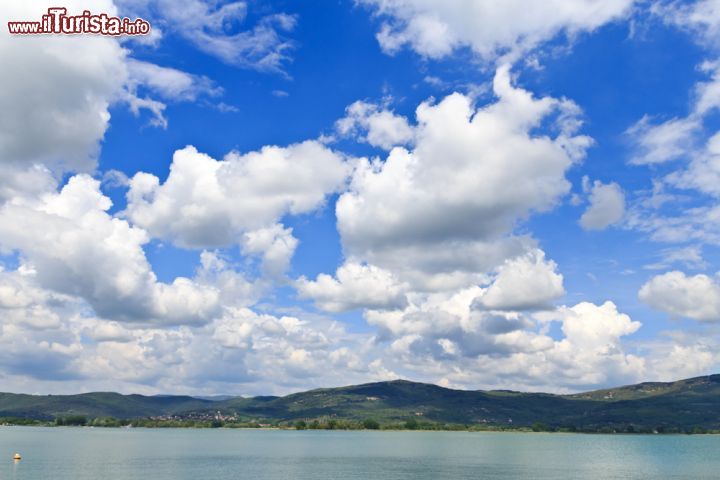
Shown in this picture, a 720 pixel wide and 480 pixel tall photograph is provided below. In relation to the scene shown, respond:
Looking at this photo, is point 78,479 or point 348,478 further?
point 348,478

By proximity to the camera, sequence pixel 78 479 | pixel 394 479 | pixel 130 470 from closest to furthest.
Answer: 1. pixel 78 479
2. pixel 394 479
3. pixel 130 470

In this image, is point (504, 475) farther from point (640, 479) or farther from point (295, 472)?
point (295, 472)

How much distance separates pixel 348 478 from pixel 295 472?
2297cm

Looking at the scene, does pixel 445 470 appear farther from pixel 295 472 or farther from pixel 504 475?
pixel 295 472

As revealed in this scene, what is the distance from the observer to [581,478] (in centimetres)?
18375

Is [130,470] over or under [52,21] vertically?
under

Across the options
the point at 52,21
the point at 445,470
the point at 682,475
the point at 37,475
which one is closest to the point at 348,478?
the point at 445,470

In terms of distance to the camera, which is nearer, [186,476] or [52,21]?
[52,21]

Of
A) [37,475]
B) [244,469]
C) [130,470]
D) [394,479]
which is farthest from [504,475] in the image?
[37,475]

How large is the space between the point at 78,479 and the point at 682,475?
596 feet

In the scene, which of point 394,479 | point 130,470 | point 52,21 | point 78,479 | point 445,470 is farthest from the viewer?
point 445,470

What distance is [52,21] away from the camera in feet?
311

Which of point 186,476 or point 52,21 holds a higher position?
point 52,21

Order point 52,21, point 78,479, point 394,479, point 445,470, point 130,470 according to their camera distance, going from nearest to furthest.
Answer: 1. point 52,21
2. point 78,479
3. point 394,479
4. point 130,470
5. point 445,470
